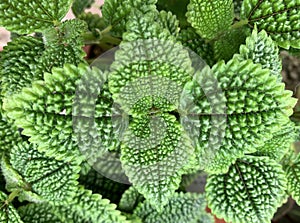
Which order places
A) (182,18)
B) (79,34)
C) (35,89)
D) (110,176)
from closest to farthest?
(35,89) → (79,34) → (110,176) → (182,18)

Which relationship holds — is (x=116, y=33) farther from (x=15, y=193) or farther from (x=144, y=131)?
(x=15, y=193)

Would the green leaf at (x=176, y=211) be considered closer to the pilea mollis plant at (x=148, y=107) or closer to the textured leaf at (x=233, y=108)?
the pilea mollis plant at (x=148, y=107)

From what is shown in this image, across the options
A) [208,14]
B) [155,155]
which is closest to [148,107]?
[155,155]

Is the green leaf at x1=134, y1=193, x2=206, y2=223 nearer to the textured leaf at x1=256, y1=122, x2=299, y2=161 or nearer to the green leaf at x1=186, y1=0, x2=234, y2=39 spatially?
the textured leaf at x1=256, y1=122, x2=299, y2=161

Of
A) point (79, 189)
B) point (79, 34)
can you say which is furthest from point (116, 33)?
point (79, 189)

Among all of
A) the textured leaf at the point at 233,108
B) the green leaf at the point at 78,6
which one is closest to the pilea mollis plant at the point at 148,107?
the textured leaf at the point at 233,108

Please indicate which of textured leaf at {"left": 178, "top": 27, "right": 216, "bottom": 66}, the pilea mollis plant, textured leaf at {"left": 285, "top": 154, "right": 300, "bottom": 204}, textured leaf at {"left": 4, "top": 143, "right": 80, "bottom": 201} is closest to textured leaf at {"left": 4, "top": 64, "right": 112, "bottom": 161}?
the pilea mollis plant
